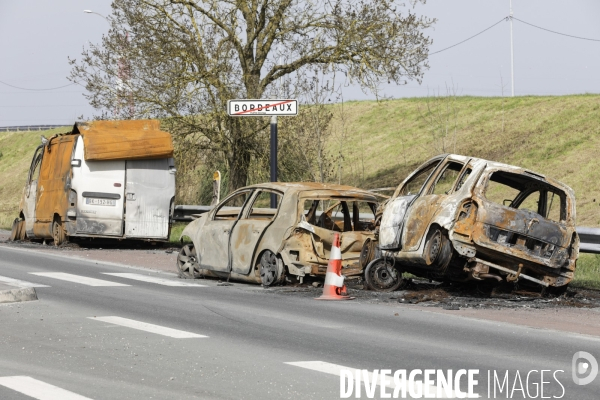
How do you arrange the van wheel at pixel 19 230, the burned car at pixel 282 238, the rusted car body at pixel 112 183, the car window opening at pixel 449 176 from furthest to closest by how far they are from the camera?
the van wheel at pixel 19 230 < the rusted car body at pixel 112 183 < the burned car at pixel 282 238 < the car window opening at pixel 449 176

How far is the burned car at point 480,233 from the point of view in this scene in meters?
12.5

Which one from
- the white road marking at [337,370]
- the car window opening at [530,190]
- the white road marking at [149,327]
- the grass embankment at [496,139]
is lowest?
the white road marking at [337,370]

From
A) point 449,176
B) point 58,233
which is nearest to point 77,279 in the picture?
point 58,233

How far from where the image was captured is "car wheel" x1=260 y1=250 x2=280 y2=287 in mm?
14099

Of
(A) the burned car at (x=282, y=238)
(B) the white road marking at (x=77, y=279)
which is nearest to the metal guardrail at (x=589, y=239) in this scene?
(A) the burned car at (x=282, y=238)

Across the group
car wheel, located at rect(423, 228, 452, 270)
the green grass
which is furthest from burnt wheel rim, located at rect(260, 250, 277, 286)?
the green grass

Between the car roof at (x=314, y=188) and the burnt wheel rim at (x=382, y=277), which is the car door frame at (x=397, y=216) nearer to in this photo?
the burnt wheel rim at (x=382, y=277)

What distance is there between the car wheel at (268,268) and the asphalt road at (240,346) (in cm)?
60

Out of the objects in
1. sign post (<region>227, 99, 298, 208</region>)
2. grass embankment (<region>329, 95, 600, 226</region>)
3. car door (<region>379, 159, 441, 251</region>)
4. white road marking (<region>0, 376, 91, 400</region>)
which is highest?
grass embankment (<region>329, 95, 600, 226</region>)

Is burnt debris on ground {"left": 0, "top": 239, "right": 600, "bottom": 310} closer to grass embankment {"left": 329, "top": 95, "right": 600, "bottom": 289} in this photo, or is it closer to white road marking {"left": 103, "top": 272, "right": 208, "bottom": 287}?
white road marking {"left": 103, "top": 272, "right": 208, "bottom": 287}

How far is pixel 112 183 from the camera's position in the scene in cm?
2258

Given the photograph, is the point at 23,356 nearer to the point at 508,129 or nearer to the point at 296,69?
the point at 296,69

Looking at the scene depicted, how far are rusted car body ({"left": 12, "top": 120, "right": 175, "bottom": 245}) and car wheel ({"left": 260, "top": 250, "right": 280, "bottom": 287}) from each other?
346 inches

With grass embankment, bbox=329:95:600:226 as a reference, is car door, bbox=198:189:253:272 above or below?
below
